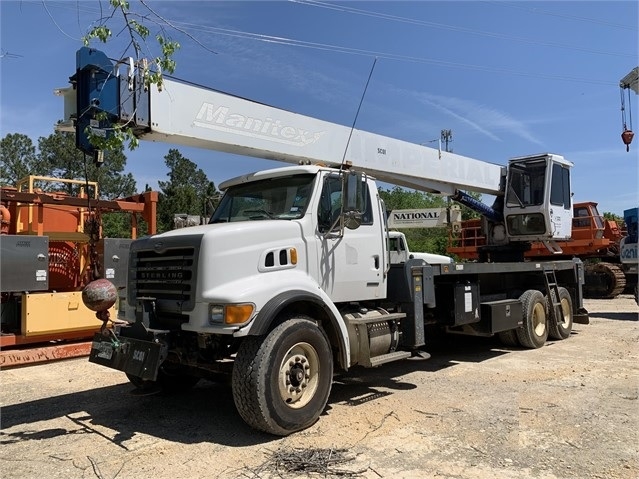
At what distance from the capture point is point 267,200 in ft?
19.5

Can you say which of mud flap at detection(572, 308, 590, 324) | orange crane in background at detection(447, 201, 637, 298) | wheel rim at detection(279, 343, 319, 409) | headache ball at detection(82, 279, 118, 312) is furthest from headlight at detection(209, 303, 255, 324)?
orange crane in background at detection(447, 201, 637, 298)

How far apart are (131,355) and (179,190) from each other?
34579 millimetres

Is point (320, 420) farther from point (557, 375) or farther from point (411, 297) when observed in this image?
point (557, 375)

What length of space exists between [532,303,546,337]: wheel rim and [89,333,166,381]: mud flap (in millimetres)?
7219

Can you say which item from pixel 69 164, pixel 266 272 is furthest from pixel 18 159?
pixel 266 272

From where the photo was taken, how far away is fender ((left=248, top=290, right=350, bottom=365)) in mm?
4543

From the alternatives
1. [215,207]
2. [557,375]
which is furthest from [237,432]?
[557,375]

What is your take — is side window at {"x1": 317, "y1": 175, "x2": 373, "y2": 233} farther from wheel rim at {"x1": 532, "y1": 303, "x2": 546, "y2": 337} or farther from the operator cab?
the operator cab

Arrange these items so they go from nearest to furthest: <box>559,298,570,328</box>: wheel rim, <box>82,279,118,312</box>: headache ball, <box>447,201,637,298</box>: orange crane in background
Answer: <box>82,279,118,312</box>: headache ball → <box>559,298,570,328</box>: wheel rim → <box>447,201,637,298</box>: orange crane in background

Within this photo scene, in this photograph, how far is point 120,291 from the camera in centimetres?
613

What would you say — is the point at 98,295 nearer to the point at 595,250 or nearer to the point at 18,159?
the point at 595,250

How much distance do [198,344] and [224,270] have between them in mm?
831

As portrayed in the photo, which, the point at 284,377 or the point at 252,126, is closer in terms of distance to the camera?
the point at 284,377

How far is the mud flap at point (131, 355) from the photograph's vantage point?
Result: 15.0 feet
